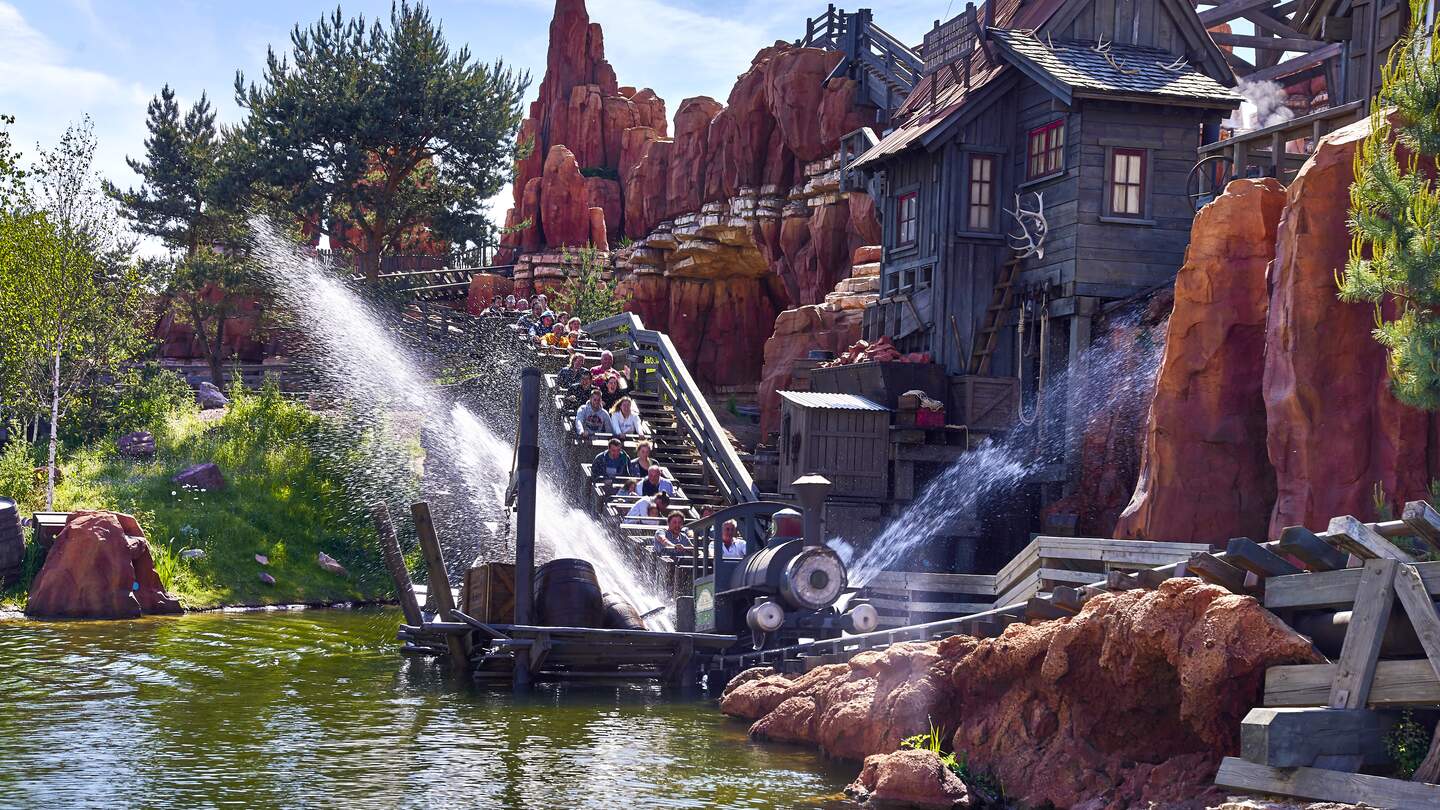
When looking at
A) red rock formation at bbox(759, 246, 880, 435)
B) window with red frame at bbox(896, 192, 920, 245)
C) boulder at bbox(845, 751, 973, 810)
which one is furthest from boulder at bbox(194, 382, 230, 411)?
boulder at bbox(845, 751, 973, 810)

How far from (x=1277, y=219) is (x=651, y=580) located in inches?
379

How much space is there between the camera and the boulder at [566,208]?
66312mm

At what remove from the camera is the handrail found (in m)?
24.8

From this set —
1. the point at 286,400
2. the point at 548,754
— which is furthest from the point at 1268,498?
the point at 286,400

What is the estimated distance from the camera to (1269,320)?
17.0m

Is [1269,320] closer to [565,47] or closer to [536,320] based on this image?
[536,320]

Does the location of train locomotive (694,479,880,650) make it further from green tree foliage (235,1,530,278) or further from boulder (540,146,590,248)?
boulder (540,146,590,248)

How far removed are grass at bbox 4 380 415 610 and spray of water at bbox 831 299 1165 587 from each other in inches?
458


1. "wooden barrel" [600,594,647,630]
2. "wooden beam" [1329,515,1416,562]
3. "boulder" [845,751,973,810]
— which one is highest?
"wooden beam" [1329,515,1416,562]

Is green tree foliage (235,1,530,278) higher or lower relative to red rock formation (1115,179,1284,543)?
higher

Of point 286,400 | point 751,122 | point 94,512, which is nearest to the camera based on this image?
point 94,512

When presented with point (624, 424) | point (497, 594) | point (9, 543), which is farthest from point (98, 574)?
point (497, 594)

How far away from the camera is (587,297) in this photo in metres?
50.3

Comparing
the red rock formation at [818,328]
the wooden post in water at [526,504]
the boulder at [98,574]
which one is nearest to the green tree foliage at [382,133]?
the red rock formation at [818,328]
